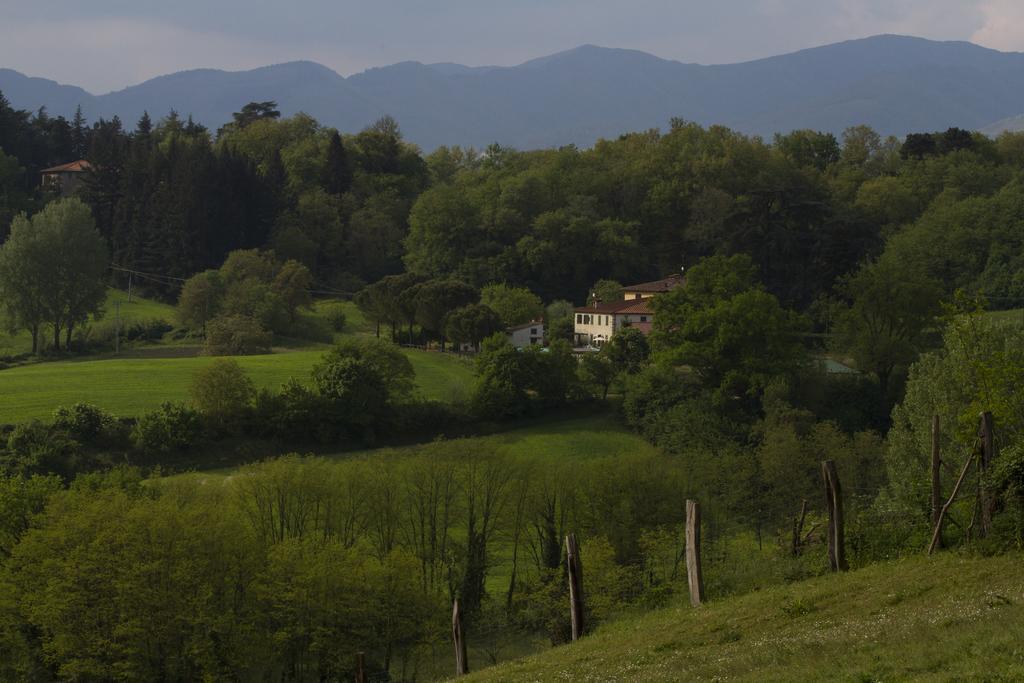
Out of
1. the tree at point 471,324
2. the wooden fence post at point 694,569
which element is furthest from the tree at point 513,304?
the wooden fence post at point 694,569

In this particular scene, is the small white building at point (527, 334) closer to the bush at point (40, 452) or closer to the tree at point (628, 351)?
the tree at point (628, 351)

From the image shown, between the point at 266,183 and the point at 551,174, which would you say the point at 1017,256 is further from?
the point at 266,183

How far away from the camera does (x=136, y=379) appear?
61.8m

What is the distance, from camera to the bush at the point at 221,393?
179 feet

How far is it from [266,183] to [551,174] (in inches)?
1019

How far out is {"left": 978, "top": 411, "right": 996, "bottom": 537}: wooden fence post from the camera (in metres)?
17.9

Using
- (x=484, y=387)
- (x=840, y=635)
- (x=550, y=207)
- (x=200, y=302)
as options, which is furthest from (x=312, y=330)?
(x=840, y=635)

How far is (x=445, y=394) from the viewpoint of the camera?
2416 inches

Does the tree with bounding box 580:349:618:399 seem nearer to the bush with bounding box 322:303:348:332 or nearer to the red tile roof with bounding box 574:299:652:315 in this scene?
the red tile roof with bounding box 574:299:652:315

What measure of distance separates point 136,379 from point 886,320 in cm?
4159

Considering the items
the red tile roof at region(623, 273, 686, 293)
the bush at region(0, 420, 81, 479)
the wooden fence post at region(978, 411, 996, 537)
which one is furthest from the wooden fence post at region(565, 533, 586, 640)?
the red tile roof at region(623, 273, 686, 293)

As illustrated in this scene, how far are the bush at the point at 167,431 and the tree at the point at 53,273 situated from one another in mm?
24023

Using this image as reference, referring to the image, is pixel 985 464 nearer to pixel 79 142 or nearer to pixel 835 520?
pixel 835 520

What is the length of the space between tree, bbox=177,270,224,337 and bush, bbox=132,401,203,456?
25787mm
